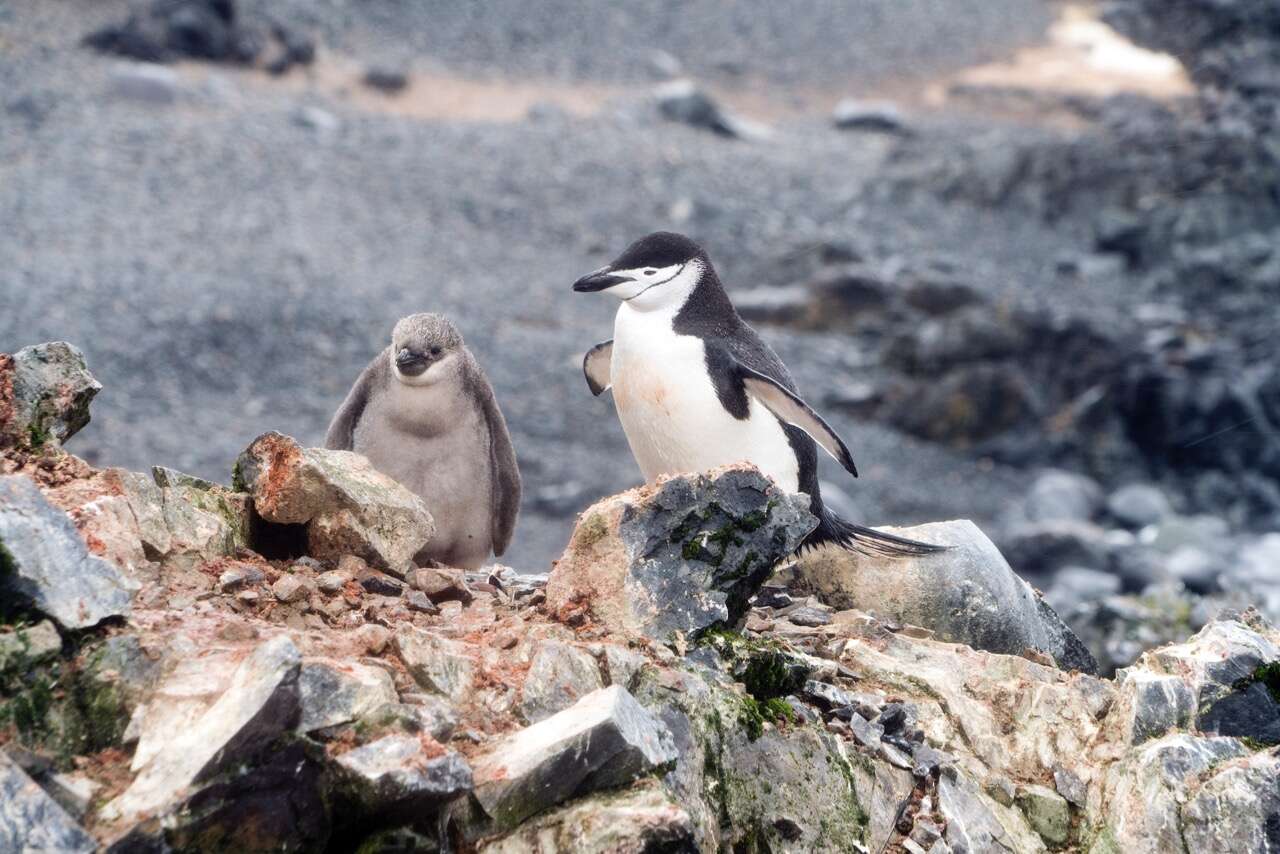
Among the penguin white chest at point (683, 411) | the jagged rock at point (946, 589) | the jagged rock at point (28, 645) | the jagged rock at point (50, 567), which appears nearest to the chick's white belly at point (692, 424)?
the penguin white chest at point (683, 411)

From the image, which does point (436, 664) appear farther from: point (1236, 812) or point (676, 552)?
point (1236, 812)

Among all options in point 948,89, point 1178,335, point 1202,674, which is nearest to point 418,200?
point 1178,335

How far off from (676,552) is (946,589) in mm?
1498

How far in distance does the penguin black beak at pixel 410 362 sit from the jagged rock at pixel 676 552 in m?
1.47

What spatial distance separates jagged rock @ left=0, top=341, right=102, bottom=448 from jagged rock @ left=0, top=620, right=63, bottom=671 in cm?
92

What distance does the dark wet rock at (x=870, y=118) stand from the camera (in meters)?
26.8

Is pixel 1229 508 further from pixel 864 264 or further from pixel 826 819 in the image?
pixel 826 819

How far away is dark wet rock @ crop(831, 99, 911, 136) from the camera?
26.8m

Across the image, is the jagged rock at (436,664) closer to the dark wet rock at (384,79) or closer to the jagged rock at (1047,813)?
the jagged rock at (1047,813)

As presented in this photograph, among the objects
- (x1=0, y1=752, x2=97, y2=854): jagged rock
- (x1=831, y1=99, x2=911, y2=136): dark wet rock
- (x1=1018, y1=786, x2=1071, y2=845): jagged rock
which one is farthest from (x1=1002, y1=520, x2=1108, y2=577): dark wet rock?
(x1=831, y1=99, x2=911, y2=136): dark wet rock

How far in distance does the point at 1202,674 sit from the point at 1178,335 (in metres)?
14.8

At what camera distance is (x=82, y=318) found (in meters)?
15.7

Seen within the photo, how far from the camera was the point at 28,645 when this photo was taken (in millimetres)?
3385

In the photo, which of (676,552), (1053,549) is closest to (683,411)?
(676,552)
